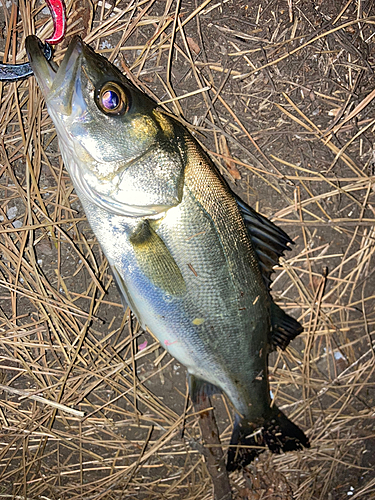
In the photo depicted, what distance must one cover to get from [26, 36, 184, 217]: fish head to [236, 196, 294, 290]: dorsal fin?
51cm

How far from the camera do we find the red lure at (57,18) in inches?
91.8

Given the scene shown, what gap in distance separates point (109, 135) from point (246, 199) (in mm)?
1215

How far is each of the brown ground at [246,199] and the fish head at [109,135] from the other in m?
0.68

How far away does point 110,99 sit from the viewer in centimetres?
183

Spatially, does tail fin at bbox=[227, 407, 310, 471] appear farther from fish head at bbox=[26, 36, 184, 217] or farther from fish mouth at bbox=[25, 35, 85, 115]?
fish mouth at bbox=[25, 35, 85, 115]

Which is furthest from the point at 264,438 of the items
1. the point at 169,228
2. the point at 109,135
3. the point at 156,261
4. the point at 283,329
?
the point at 109,135

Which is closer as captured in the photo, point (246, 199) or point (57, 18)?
point (57, 18)

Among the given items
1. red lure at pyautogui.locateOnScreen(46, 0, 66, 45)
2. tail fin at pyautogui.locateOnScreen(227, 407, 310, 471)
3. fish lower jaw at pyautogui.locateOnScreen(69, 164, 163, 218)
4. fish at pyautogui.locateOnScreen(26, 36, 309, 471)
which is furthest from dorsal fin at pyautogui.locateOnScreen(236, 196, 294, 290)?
red lure at pyautogui.locateOnScreen(46, 0, 66, 45)

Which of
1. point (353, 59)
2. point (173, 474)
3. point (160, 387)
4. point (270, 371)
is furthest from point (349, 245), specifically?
point (173, 474)

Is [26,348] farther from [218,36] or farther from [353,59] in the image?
[353,59]

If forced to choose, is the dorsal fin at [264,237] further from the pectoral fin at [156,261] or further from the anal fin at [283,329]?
the pectoral fin at [156,261]

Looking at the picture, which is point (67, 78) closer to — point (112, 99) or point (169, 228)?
point (112, 99)

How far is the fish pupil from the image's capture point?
1825mm

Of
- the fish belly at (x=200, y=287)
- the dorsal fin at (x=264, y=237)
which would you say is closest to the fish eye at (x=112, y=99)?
the fish belly at (x=200, y=287)
